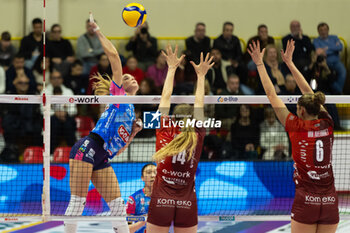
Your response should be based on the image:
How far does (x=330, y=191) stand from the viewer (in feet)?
21.0

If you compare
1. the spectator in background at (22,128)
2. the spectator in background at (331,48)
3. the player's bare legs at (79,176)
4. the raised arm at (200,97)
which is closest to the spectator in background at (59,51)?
the spectator in background at (22,128)

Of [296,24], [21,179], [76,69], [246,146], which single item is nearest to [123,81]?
[21,179]

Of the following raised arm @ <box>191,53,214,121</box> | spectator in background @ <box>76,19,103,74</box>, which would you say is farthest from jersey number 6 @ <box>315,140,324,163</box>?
spectator in background @ <box>76,19,103,74</box>

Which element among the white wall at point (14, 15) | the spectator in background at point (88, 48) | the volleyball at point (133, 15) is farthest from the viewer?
the white wall at point (14, 15)

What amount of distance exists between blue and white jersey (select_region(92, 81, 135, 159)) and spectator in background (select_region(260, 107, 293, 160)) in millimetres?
4076

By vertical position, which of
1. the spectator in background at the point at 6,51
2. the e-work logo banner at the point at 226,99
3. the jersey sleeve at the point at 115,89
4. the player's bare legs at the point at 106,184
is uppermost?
the spectator in background at the point at 6,51

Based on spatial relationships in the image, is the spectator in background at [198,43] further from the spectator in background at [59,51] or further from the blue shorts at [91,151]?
the blue shorts at [91,151]

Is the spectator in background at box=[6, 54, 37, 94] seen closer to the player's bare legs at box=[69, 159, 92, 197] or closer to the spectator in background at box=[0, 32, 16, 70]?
the spectator in background at box=[0, 32, 16, 70]

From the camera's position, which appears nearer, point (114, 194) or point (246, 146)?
point (114, 194)

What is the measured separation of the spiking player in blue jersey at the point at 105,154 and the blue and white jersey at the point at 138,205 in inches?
18.6

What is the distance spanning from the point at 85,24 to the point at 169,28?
2095mm

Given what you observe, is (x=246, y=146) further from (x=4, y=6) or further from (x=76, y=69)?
(x=4, y=6)

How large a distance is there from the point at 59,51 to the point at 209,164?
498 centimetres

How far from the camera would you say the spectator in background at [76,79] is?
13.1 metres
